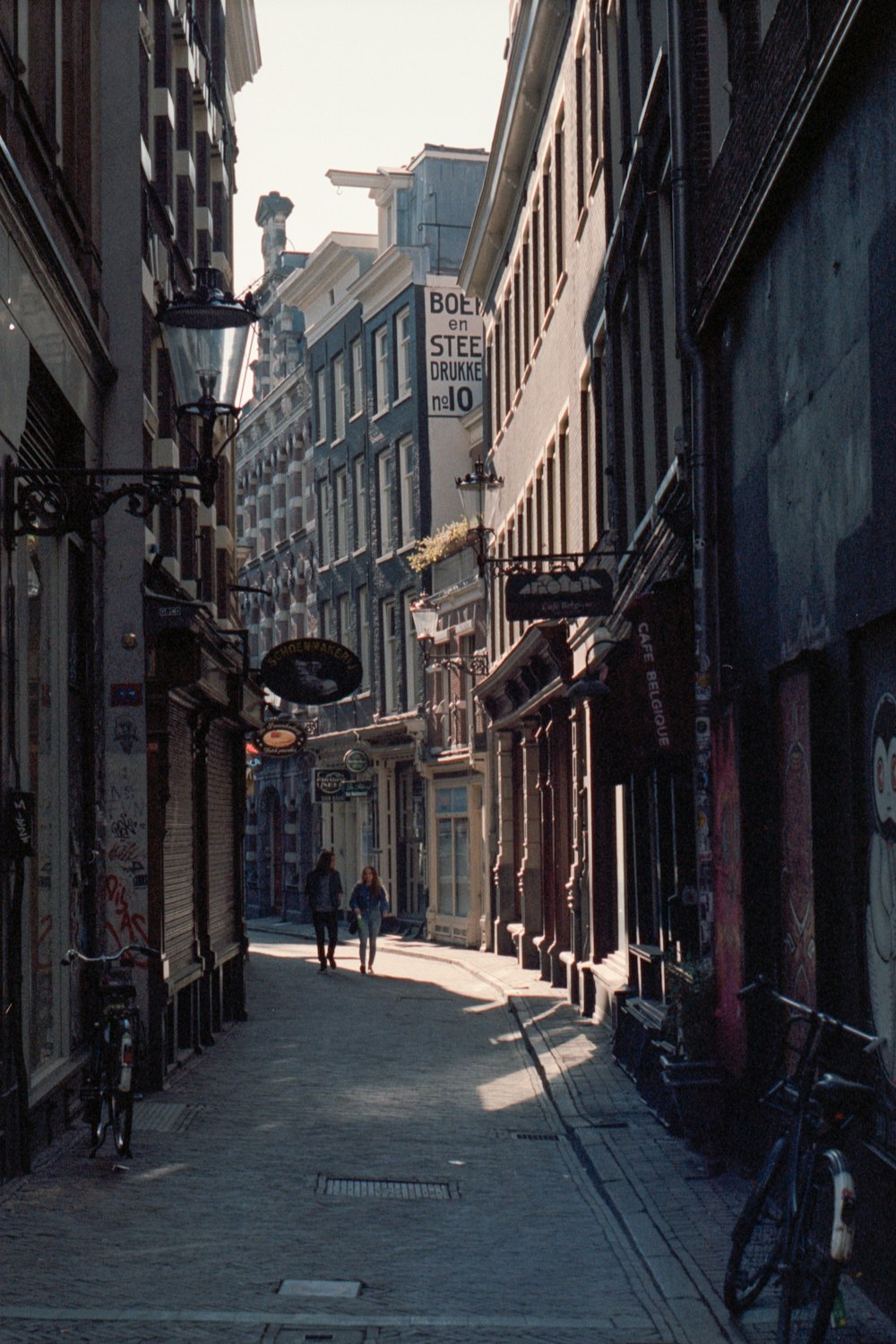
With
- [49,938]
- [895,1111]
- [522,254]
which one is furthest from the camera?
[522,254]

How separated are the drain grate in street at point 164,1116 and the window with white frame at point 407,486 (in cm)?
2998

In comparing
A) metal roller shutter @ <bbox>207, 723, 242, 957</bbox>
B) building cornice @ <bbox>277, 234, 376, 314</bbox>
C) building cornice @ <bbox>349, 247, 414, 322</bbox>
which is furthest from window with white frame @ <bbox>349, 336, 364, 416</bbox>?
metal roller shutter @ <bbox>207, 723, 242, 957</bbox>

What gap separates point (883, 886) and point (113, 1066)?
213 inches

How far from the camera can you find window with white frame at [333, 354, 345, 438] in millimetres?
48625

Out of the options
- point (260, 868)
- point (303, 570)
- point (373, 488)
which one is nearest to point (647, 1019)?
point (373, 488)

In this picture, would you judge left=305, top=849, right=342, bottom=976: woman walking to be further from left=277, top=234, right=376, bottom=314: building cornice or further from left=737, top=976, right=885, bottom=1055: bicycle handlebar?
left=277, top=234, right=376, bottom=314: building cornice

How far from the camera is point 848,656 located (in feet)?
26.9

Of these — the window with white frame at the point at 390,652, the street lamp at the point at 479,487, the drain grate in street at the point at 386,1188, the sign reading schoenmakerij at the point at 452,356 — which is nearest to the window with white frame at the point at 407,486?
the window with white frame at the point at 390,652

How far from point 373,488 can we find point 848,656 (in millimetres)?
38248

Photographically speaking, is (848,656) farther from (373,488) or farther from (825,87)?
(373,488)

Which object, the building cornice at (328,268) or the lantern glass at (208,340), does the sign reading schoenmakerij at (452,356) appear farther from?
the lantern glass at (208,340)

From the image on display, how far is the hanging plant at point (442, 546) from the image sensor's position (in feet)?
122

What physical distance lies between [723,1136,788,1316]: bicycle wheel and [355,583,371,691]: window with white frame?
39.2m

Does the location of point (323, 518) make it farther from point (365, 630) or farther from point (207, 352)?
point (207, 352)
